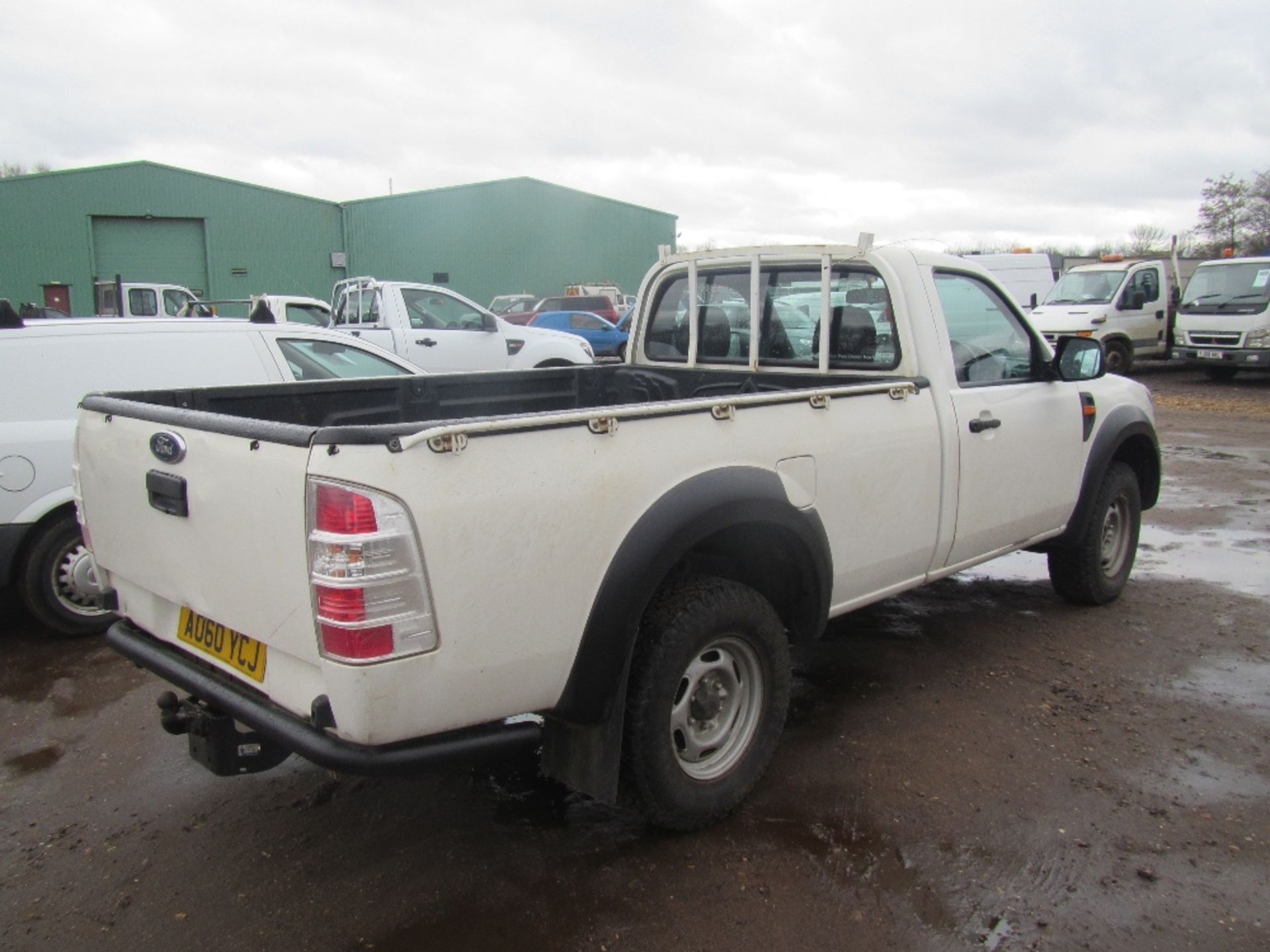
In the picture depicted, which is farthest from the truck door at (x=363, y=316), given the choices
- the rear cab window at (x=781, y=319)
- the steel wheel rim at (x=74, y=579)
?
the rear cab window at (x=781, y=319)

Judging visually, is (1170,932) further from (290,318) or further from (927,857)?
(290,318)

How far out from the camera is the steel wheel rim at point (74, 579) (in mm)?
4941

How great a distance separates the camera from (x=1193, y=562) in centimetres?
644

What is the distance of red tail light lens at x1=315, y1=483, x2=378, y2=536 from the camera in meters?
2.24

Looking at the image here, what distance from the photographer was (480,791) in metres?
3.52

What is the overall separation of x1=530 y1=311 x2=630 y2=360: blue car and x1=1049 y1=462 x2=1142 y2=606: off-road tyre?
17558 mm

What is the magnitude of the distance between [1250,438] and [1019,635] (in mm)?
8820

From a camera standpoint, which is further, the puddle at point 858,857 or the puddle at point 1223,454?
the puddle at point 1223,454

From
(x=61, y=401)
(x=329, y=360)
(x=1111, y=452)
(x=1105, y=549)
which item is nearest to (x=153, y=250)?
(x=329, y=360)

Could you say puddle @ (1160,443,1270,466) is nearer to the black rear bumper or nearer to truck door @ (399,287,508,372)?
truck door @ (399,287,508,372)

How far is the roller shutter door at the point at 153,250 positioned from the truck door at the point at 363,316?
68.0ft

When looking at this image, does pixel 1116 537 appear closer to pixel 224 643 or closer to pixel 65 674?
pixel 224 643

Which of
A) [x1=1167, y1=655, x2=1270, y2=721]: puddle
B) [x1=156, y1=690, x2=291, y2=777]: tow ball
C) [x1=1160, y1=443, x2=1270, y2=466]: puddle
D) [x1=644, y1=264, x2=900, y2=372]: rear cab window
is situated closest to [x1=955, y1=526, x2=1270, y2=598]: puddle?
[x1=1167, y1=655, x2=1270, y2=721]: puddle

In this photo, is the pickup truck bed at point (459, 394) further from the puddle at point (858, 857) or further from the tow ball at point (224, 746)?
the puddle at point (858, 857)
